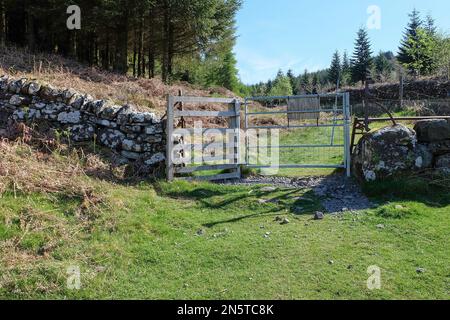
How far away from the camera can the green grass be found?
422 cm

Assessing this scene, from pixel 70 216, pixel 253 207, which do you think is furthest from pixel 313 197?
pixel 70 216

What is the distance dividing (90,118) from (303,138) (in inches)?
354

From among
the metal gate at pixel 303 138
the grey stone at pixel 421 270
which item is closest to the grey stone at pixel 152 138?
the metal gate at pixel 303 138

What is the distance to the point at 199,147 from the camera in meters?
8.63

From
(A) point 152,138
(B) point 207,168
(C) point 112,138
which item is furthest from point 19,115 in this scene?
(B) point 207,168

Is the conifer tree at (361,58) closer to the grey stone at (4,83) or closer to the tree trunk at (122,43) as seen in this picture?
the tree trunk at (122,43)

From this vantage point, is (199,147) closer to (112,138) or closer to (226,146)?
(226,146)

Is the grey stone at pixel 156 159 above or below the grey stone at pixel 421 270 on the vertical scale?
above

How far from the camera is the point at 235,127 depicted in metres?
9.13

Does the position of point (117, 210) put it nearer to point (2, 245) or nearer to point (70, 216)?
point (70, 216)

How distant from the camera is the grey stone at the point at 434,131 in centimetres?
775

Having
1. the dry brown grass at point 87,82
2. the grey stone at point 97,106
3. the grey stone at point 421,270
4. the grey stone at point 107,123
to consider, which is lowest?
the grey stone at point 421,270

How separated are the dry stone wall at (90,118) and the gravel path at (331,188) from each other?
2.01 metres

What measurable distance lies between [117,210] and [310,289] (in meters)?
3.30
